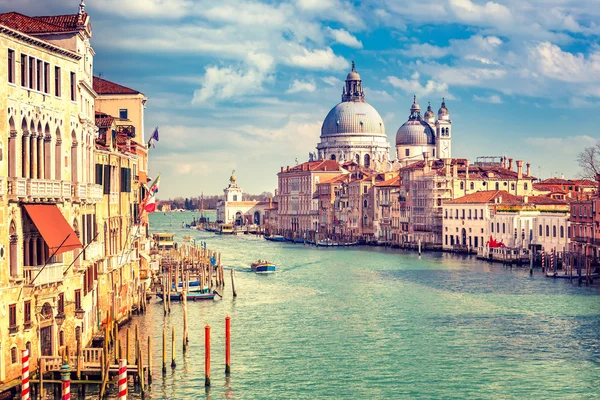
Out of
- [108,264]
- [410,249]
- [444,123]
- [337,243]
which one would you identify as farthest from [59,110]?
[444,123]

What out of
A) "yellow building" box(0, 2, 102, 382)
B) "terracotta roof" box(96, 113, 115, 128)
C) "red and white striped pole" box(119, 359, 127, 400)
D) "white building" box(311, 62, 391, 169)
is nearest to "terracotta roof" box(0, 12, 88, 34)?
"yellow building" box(0, 2, 102, 382)

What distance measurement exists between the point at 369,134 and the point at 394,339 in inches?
3351

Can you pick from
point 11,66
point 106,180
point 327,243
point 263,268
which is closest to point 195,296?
point 106,180

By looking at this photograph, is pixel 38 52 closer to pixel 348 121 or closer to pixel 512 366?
pixel 512 366

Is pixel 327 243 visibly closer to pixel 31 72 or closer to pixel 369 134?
pixel 369 134

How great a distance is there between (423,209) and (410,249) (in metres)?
2.61

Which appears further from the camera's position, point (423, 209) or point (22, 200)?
point (423, 209)

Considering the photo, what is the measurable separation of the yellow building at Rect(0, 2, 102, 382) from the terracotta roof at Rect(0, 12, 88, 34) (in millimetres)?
19

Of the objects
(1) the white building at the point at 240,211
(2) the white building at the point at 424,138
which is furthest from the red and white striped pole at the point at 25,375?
(1) the white building at the point at 240,211

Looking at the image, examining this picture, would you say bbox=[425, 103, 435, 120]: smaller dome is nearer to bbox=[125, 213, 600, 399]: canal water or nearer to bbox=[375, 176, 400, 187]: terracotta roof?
bbox=[375, 176, 400, 187]: terracotta roof

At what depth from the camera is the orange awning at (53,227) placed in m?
15.0

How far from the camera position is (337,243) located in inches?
2872

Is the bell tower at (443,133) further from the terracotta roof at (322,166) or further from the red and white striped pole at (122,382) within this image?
the red and white striped pole at (122,382)

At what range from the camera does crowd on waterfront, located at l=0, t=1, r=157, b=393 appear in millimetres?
14578
